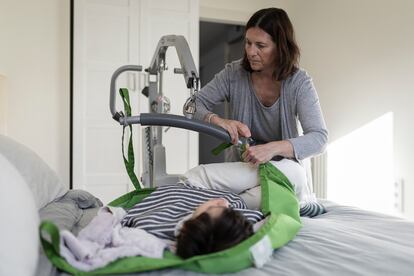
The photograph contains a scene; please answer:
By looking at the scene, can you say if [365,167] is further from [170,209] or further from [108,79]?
[170,209]

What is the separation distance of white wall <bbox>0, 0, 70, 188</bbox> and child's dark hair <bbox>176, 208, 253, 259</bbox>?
265 cm

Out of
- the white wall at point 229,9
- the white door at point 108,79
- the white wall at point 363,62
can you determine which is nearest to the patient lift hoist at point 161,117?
the white door at point 108,79

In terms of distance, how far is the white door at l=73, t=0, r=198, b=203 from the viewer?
10.1 feet

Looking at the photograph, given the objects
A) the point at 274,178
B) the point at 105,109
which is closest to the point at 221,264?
the point at 274,178

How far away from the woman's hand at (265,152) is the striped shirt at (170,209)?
0.14 m

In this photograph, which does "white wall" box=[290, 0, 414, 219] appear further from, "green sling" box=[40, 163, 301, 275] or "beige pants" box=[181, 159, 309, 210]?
"green sling" box=[40, 163, 301, 275]

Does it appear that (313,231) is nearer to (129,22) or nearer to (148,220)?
(148,220)

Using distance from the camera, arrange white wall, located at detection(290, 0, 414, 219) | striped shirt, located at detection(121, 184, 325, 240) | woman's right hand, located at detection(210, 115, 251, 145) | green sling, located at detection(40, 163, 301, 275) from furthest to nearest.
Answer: white wall, located at detection(290, 0, 414, 219)
woman's right hand, located at detection(210, 115, 251, 145)
striped shirt, located at detection(121, 184, 325, 240)
green sling, located at detection(40, 163, 301, 275)

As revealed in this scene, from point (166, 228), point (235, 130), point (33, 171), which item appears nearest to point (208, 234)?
point (166, 228)

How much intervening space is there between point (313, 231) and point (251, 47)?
2.64ft

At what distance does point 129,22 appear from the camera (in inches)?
127

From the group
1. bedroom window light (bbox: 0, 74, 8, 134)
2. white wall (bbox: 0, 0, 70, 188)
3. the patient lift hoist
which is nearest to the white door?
white wall (bbox: 0, 0, 70, 188)

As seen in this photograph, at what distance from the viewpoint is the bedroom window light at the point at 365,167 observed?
2838mm

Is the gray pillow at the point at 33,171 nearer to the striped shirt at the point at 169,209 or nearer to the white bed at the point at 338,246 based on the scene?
the white bed at the point at 338,246
